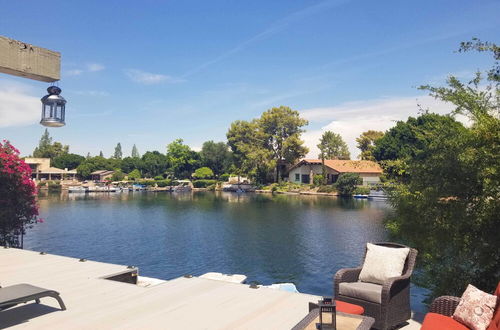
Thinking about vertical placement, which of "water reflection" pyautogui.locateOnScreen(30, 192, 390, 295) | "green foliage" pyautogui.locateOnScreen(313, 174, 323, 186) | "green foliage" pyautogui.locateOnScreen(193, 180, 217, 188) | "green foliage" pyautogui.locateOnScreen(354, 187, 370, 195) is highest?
"green foliage" pyautogui.locateOnScreen(313, 174, 323, 186)

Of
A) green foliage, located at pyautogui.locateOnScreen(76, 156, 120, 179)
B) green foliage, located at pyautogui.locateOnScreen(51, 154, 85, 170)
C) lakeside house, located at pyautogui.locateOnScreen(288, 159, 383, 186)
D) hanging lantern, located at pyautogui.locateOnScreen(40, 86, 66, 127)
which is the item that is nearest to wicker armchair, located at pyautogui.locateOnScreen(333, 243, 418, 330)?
hanging lantern, located at pyautogui.locateOnScreen(40, 86, 66, 127)

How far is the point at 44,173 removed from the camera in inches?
3521

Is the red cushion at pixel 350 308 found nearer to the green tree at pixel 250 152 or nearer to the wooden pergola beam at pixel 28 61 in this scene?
the wooden pergola beam at pixel 28 61

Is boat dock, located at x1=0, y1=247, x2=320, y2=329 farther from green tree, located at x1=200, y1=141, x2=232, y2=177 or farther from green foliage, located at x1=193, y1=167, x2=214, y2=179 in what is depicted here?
green tree, located at x1=200, y1=141, x2=232, y2=177

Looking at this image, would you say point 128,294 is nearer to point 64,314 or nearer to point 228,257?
point 64,314

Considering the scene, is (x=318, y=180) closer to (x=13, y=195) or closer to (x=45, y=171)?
(x=13, y=195)

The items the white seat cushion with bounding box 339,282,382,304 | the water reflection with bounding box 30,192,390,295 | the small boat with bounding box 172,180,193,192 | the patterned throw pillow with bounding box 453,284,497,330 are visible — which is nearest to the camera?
the patterned throw pillow with bounding box 453,284,497,330

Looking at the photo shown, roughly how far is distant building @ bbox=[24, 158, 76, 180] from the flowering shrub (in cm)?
8442

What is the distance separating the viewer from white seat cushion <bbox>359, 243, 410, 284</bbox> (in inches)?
209

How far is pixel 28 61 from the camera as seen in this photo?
4336 mm

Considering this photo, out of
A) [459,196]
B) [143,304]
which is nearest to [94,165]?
[143,304]

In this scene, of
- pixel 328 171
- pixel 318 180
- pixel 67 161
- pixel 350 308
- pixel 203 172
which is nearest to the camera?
pixel 350 308

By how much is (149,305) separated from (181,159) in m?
78.7

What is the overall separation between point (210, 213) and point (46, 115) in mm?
31370
